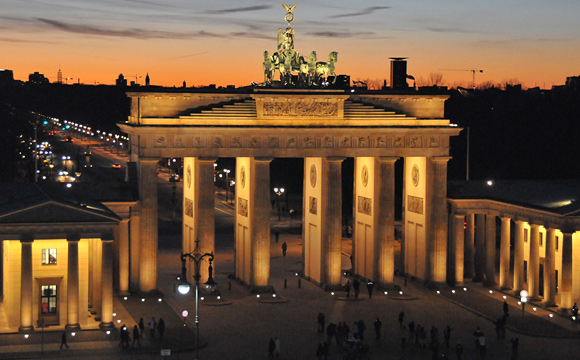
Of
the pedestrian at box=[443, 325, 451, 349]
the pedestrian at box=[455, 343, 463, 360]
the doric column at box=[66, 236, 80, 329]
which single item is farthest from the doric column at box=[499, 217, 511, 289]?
the doric column at box=[66, 236, 80, 329]

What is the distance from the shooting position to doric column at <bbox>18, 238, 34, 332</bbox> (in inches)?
2729

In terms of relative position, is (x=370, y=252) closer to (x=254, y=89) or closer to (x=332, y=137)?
(x=332, y=137)

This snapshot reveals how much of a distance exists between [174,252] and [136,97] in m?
27.1

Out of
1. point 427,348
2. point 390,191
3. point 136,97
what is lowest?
point 427,348

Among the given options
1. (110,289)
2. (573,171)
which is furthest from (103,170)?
(110,289)

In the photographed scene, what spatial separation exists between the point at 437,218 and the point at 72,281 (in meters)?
28.3

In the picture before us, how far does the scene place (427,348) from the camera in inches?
2685

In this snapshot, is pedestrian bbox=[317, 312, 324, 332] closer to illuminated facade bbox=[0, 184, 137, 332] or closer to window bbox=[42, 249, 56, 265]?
illuminated facade bbox=[0, 184, 137, 332]

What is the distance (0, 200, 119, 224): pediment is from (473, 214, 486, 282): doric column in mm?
29851

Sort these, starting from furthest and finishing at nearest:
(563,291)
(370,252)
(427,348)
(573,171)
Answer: (573,171) → (370,252) → (563,291) → (427,348)

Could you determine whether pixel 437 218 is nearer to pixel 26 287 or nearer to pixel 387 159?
pixel 387 159

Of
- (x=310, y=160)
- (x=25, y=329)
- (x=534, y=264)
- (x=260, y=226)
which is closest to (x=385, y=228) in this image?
(x=310, y=160)

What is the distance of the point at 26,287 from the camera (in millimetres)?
69500

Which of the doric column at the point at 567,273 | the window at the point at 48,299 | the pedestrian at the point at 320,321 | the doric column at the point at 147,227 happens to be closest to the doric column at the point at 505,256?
the doric column at the point at 567,273
